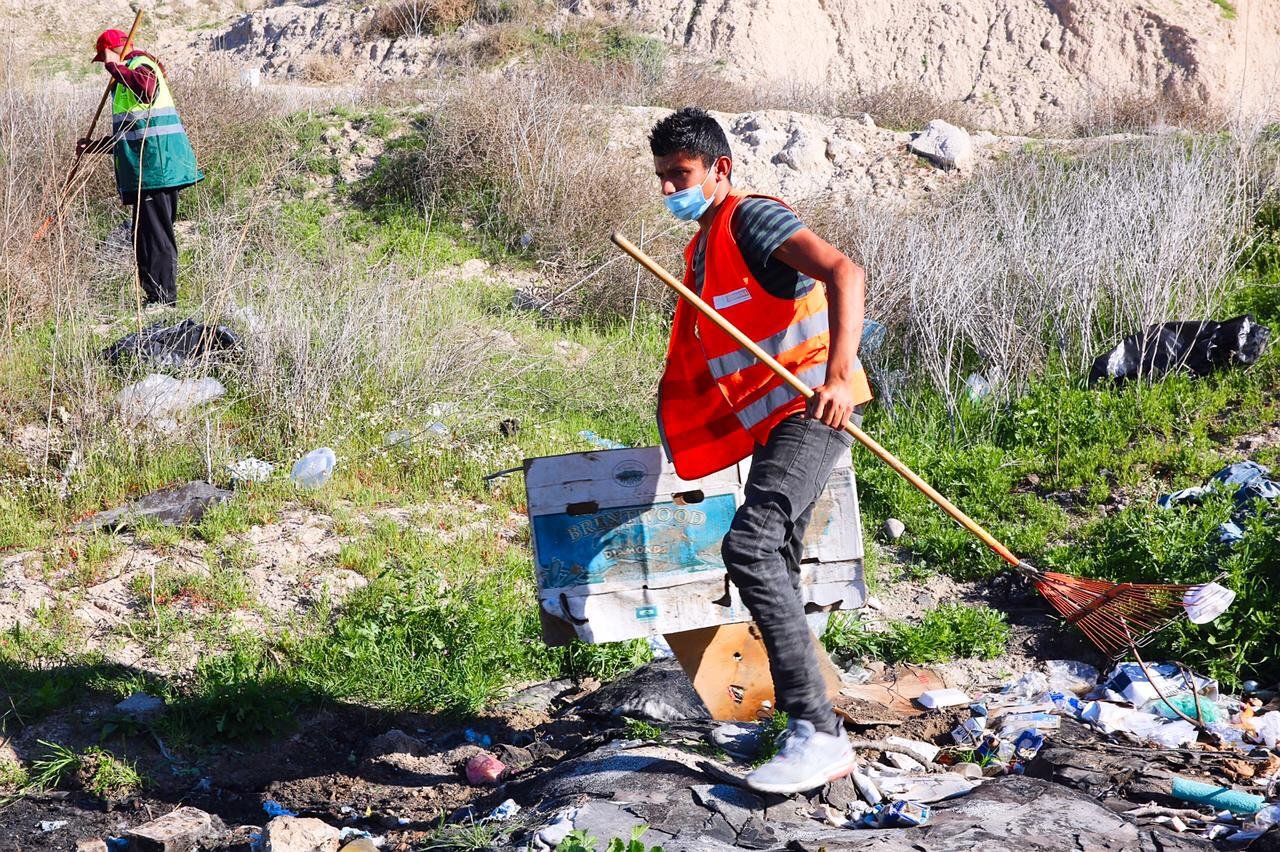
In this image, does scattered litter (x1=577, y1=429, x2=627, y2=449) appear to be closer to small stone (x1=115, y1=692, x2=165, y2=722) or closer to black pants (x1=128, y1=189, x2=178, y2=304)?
small stone (x1=115, y1=692, x2=165, y2=722)

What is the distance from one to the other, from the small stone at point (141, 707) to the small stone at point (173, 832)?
0.70 meters

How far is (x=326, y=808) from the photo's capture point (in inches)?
143

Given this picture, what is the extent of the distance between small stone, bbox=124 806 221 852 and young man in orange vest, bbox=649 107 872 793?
1.58 m

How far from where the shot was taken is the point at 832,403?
3029 millimetres

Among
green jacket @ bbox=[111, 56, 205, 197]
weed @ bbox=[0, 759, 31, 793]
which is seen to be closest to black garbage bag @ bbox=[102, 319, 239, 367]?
green jacket @ bbox=[111, 56, 205, 197]

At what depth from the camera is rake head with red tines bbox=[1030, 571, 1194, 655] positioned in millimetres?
4094

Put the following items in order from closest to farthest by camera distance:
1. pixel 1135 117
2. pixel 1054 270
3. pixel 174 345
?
pixel 174 345
pixel 1054 270
pixel 1135 117

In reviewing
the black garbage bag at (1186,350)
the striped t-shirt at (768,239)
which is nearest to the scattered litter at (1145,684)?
the striped t-shirt at (768,239)

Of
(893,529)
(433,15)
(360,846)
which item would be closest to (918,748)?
(360,846)

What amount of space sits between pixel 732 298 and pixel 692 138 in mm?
462

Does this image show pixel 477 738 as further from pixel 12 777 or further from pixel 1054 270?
pixel 1054 270

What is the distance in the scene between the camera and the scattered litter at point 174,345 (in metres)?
6.02

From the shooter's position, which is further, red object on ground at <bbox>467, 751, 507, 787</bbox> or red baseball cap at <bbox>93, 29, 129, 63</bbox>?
red baseball cap at <bbox>93, 29, 129, 63</bbox>

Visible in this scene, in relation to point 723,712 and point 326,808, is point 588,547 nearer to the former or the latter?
point 723,712
